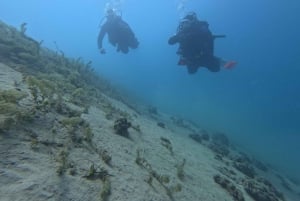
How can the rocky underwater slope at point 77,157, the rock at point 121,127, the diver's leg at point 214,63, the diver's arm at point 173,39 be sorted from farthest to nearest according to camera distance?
the diver's leg at point 214,63 → the diver's arm at point 173,39 → the rock at point 121,127 → the rocky underwater slope at point 77,157

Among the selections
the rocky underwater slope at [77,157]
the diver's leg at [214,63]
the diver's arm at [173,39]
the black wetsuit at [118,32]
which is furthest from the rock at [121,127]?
the black wetsuit at [118,32]

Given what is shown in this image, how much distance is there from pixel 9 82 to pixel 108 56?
2550 inches

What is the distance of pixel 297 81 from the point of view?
220 ft

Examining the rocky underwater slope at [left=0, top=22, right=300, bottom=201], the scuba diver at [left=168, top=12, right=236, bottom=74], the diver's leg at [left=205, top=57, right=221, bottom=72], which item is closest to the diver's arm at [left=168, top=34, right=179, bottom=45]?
the scuba diver at [left=168, top=12, right=236, bottom=74]

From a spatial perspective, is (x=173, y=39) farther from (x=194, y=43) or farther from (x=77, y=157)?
(x=77, y=157)

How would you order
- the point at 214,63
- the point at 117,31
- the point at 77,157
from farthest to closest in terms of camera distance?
the point at 117,31 → the point at 214,63 → the point at 77,157

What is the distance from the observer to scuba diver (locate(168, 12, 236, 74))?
13141 millimetres

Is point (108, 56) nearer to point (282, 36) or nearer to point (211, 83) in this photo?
point (211, 83)

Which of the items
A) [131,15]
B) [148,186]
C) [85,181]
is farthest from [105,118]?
[131,15]

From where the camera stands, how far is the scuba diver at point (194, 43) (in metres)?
13.1

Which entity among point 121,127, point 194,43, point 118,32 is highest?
point 118,32

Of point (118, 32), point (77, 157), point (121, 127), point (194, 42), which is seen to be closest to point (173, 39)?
point (194, 42)

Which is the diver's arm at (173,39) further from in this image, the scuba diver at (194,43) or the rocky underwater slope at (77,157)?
the rocky underwater slope at (77,157)

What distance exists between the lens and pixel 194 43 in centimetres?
1324
